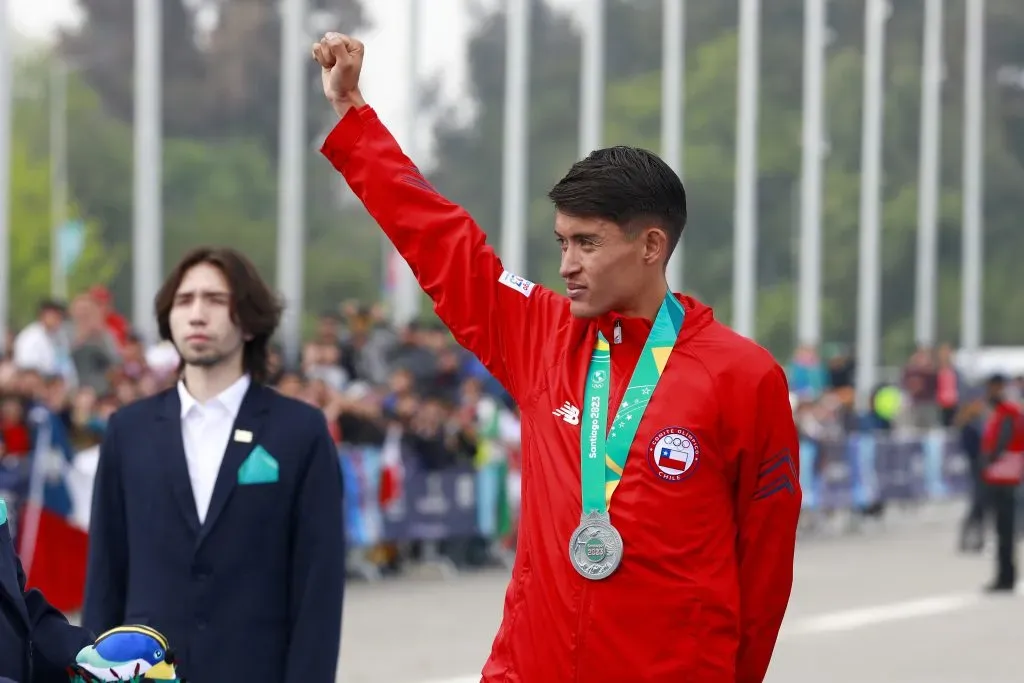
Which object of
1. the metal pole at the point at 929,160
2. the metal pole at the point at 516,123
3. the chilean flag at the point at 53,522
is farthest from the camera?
the metal pole at the point at 929,160

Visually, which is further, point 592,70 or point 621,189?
point 592,70

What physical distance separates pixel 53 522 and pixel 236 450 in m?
9.18

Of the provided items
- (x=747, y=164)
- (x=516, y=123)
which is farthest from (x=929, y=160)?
(x=516, y=123)

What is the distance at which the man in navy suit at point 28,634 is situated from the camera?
15.2ft

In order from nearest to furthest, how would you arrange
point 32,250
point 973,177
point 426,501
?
1. point 426,501
2. point 973,177
3. point 32,250

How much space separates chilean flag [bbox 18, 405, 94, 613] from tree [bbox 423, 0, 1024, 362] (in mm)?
43878

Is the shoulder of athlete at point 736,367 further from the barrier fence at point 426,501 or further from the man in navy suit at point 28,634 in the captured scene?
the barrier fence at point 426,501

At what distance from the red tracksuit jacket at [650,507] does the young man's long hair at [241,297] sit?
1.50 metres

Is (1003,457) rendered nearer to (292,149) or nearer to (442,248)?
(292,149)

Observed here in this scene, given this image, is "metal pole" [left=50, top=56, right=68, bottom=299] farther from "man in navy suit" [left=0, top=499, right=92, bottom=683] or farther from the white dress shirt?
"man in navy suit" [left=0, top=499, right=92, bottom=683]

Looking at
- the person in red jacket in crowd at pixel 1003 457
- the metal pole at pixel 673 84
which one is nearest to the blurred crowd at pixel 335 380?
the person in red jacket in crowd at pixel 1003 457

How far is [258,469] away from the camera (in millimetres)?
6168

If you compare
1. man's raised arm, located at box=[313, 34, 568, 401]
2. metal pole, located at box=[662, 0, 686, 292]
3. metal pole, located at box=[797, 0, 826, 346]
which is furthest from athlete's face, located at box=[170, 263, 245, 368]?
metal pole, located at box=[797, 0, 826, 346]

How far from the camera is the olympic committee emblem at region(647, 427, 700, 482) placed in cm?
457
